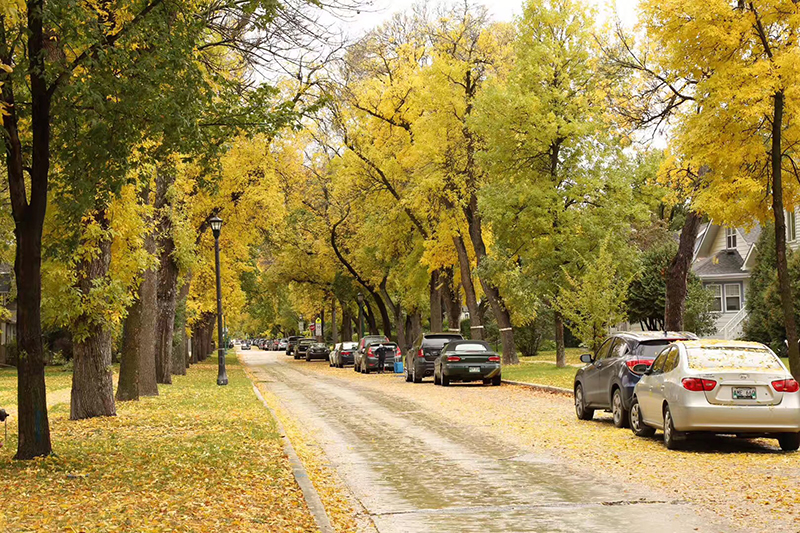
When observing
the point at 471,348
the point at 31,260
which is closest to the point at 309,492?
the point at 31,260

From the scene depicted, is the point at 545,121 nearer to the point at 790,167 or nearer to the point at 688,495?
the point at 790,167

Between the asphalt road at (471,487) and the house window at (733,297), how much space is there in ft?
127

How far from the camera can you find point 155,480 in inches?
436

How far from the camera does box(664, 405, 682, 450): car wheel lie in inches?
538

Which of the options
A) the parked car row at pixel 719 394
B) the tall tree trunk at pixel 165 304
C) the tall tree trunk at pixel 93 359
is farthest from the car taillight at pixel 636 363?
the tall tree trunk at pixel 165 304

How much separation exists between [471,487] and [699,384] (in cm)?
435

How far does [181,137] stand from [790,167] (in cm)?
1398

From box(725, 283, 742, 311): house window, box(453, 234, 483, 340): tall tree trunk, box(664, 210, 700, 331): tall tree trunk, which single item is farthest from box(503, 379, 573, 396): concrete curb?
box(725, 283, 742, 311): house window

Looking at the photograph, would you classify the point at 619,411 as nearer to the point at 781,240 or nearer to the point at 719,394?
the point at 719,394

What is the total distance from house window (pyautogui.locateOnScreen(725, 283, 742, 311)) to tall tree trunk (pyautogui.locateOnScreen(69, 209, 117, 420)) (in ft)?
138

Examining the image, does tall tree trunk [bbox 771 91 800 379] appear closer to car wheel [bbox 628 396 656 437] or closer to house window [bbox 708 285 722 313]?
car wheel [bbox 628 396 656 437]

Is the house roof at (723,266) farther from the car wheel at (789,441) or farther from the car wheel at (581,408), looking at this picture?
the car wheel at (789,441)

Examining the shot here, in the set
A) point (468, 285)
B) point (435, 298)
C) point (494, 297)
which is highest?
point (468, 285)

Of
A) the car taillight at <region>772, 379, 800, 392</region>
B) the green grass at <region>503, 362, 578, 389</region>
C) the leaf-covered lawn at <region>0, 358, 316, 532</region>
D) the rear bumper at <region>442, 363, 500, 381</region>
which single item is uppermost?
the car taillight at <region>772, 379, 800, 392</region>
